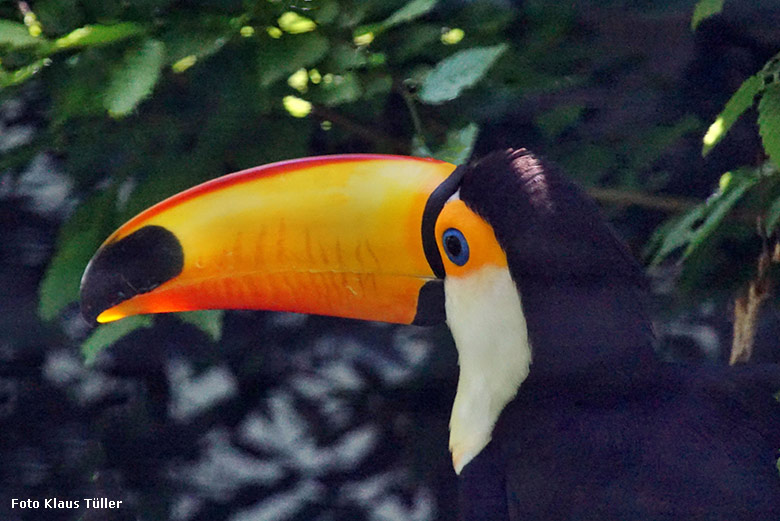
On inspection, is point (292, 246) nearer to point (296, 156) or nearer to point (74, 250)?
point (296, 156)

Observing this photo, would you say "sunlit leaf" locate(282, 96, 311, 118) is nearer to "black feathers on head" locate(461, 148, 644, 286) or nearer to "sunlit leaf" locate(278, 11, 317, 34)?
"sunlit leaf" locate(278, 11, 317, 34)

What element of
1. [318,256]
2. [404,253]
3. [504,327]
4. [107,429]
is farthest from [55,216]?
[504,327]

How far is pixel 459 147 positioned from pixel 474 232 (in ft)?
0.50

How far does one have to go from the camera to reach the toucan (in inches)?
50.8

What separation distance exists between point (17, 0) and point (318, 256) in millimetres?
577

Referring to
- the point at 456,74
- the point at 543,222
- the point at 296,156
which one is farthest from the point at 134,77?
the point at 543,222

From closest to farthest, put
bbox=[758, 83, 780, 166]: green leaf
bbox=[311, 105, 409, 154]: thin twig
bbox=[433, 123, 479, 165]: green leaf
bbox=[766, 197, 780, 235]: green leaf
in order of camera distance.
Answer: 1. bbox=[758, 83, 780, 166]: green leaf
2. bbox=[766, 197, 780, 235]: green leaf
3. bbox=[433, 123, 479, 165]: green leaf
4. bbox=[311, 105, 409, 154]: thin twig

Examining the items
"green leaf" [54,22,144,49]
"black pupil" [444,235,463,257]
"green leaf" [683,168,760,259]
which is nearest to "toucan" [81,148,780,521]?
"black pupil" [444,235,463,257]

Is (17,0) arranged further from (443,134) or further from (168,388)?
(168,388)

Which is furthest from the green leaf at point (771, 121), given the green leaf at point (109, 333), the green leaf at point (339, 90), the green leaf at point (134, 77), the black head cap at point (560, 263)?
the green leaf at point (109, 333)

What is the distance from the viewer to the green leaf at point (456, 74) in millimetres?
1321

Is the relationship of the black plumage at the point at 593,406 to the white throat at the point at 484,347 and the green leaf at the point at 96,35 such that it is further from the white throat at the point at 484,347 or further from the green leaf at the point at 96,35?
the green leaf at the point at 96,35

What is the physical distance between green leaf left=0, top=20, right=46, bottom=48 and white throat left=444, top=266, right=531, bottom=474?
0.67 metres

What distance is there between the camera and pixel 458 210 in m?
1.37
